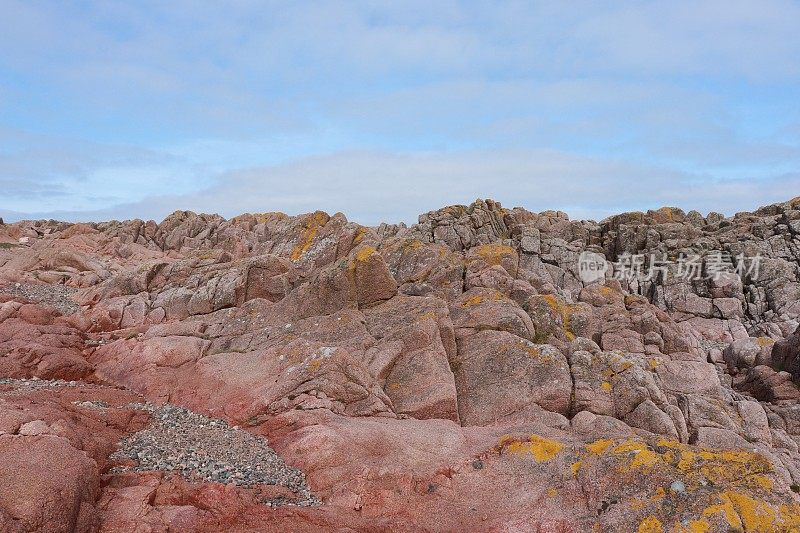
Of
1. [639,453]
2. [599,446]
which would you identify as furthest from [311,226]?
[639,453]

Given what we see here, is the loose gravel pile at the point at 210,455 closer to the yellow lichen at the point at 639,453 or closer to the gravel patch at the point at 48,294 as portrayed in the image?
the yellow lichen at the point at 639,453

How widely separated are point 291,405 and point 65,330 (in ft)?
70.6

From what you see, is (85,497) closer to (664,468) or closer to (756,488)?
(664,468)

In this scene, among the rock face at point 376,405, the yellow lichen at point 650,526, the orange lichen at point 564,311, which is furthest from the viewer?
the orange lichen at point 564,311

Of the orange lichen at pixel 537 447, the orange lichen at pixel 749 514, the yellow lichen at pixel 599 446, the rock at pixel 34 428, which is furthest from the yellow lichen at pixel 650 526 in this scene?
the rock at pixel 34 428

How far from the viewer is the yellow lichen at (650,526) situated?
661 inches

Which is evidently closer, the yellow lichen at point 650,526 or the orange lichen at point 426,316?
the yellow lichen at point 650,526

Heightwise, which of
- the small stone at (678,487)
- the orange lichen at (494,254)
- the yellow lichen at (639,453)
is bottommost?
the small stone at (678,487)

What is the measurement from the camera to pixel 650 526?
55.6ft

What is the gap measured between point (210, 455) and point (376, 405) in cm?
871

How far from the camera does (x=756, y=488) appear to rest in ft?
56.9

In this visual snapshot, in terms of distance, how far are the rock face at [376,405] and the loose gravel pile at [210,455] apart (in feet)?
0.39

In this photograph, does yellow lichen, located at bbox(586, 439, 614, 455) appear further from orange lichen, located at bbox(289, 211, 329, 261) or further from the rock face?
orange lichen, located at bbox(289, 211, 329, 261)

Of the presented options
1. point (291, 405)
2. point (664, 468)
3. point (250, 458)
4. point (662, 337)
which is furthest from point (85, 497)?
point (662, 337)
